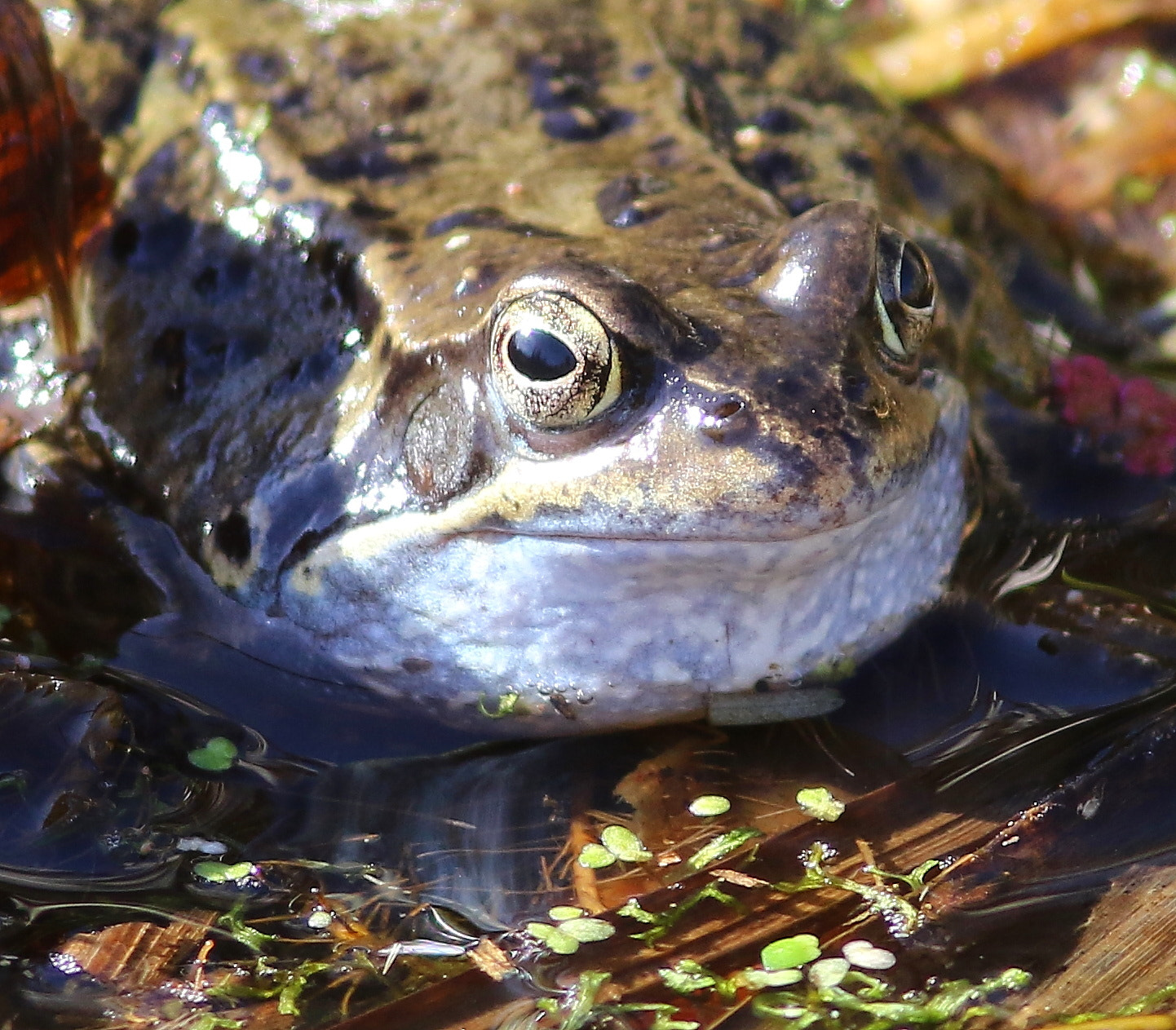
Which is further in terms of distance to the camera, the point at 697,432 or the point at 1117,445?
the point at 1117,445

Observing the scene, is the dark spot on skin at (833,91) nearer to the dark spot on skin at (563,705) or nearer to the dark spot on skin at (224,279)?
the dark spot on skin at (224,279)

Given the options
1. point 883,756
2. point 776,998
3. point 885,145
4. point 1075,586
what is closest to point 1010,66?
point 885,145

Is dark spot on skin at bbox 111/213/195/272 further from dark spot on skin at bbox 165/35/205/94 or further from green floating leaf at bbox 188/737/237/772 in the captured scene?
green floating leaf at bbox 188/737/237/772

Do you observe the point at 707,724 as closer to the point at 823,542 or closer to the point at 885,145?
the point at 823,542

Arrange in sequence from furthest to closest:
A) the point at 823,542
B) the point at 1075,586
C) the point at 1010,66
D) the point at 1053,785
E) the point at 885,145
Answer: the point at 1010,66, the point at 885,145, the point at 1075,586, the point at 1053,785, the point at 823,542

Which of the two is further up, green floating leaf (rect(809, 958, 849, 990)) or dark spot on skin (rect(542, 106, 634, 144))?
dark spot on skin (rect(542, 106, 634, 144))

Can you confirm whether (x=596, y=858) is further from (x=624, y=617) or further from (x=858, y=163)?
(x=858, y=163)

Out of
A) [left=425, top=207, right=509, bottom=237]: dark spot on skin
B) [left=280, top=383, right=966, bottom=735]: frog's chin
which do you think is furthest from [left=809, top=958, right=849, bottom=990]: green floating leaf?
[left=425, top=207, right=509, bottom=237]: dark spot on skin
